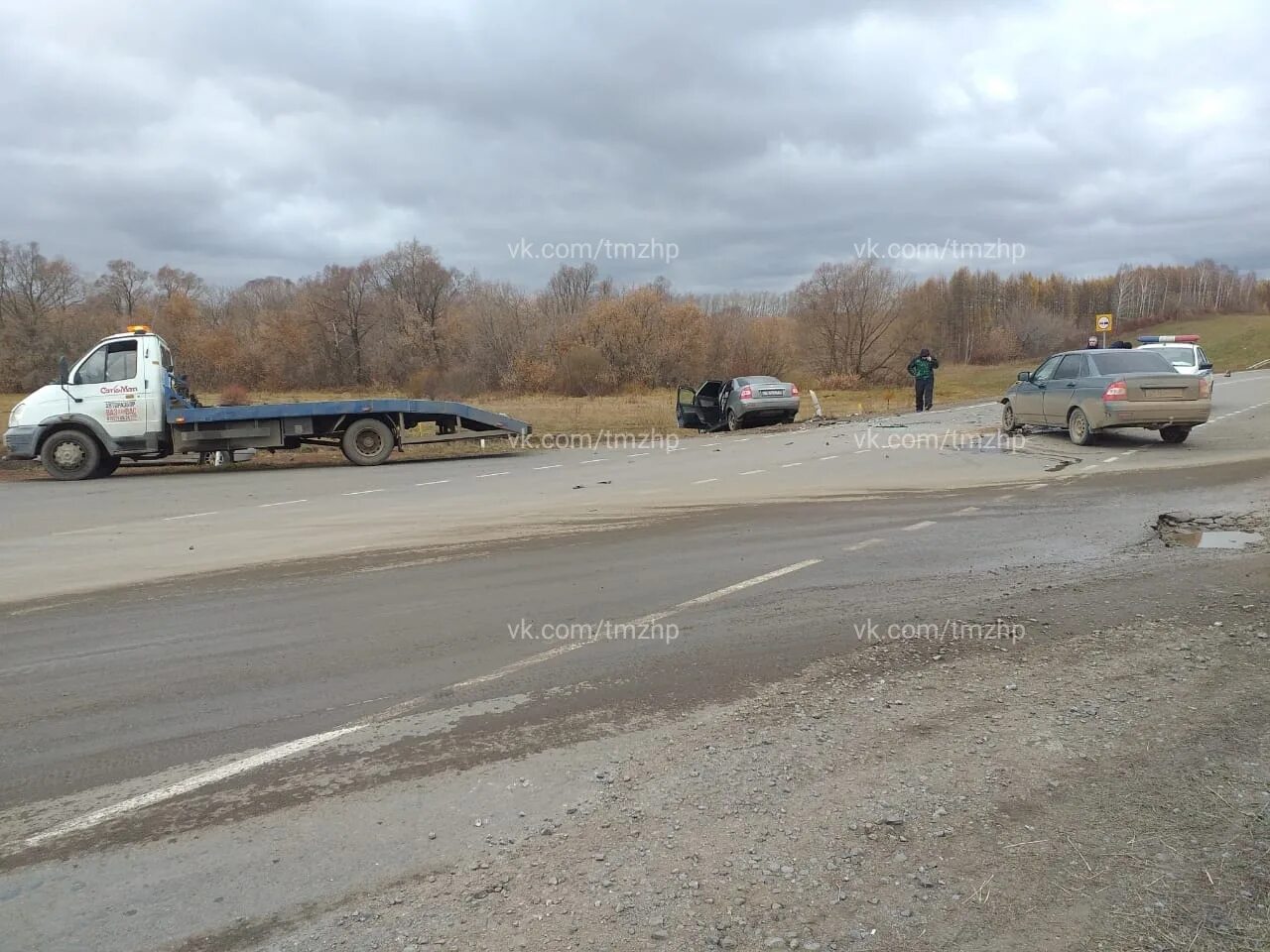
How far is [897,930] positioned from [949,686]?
2.14 m

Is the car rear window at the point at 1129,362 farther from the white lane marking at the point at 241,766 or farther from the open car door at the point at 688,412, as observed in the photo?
the white lane marking at the point at 241,766

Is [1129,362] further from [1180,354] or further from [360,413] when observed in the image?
[360,413]

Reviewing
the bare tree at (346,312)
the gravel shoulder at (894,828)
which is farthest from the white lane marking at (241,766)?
the bare tree at (346,312)

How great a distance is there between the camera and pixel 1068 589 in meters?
6.31

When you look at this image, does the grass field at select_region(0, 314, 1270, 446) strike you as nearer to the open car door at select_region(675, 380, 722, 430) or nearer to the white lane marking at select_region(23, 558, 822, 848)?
the open car door at select_region(675, 380, 722, 430)

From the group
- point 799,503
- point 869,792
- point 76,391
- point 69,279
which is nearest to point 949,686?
point 869,792

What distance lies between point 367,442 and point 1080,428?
14112 mm

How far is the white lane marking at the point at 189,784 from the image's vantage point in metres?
3.37

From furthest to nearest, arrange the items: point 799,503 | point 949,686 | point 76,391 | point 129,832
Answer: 1. point 76,391
2. point 799,503
3. point 949,686
4. point 129,832

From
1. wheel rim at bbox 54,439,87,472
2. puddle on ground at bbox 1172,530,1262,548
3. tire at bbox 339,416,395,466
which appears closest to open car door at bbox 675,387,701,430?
tire at bbox 339,416,395,466

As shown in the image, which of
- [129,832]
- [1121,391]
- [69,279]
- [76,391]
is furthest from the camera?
[69,279]

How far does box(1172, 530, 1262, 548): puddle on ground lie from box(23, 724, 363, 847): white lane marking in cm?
744

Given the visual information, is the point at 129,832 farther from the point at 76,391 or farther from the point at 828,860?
the point at 76,391

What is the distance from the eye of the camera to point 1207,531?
813 cm
